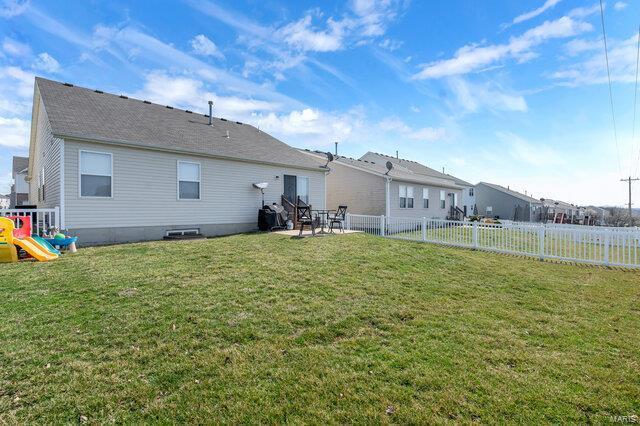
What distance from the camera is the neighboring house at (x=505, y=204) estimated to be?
37.6 m

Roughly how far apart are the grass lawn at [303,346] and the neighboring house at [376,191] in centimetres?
1223

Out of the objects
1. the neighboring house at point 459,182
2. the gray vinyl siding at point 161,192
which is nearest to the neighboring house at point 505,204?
the neighboring house at point 459,182

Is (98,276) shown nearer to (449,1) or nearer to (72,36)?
(72,36)

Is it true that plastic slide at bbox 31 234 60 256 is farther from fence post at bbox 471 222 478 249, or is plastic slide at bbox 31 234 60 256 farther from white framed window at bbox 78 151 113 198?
fence post at bbox 471 222 478 249

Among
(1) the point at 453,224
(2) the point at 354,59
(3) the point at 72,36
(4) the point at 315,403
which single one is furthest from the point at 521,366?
(3) the point at 72,36

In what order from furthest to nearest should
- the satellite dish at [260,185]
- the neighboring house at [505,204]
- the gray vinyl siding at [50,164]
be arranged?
1. the neighboring house at [505,204]
2. the satellite dish at [260,185]
3. the gray vinyl siding at [50,164]

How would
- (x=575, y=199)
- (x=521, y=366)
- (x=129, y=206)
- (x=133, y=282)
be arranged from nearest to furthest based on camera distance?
(x=521, y=366)
(x=133, y=282)
(x=129, y=206)
(x=575, y=199)

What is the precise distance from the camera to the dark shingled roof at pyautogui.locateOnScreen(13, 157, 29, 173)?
3087 centimetres

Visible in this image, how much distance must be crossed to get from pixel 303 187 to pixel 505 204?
33133mm

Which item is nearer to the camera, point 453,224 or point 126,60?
point 453,224

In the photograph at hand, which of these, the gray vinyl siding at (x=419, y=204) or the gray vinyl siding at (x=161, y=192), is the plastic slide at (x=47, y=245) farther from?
the gray vinyl siding at (x=419, y=204)

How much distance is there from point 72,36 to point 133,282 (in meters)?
11.9

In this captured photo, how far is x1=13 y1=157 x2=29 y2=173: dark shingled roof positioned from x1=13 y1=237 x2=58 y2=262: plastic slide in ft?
102

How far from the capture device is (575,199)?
60.5 m
